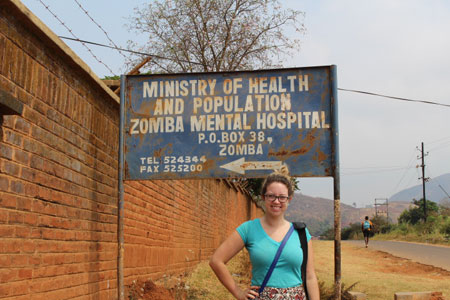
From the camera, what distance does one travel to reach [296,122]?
5.70m

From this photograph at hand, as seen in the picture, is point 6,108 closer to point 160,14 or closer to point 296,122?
point 296,122

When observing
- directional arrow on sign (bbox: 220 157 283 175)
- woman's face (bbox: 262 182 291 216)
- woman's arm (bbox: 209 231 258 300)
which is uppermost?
directional arrow on sign (bbox: 220 157 283 175)

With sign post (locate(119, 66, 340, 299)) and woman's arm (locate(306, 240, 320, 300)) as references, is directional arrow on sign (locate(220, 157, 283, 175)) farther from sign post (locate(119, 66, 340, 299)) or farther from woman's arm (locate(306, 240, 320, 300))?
woman's arm (locate(306, 240, 320, 300))

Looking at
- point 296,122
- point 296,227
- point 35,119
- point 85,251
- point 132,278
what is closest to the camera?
point 296,227

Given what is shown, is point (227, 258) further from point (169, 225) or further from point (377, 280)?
point (377, 280)

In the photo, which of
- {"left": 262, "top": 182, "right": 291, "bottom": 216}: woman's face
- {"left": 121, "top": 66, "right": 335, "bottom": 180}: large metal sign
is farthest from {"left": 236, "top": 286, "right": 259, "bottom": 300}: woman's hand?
{"left": 121, "top": 66, "right": 335, "bottom": 180}: large metal sign

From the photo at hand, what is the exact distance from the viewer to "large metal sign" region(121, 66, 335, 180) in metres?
5.66

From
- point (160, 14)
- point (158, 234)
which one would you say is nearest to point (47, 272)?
point (158, 234)

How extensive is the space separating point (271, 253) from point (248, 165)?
9.05ft

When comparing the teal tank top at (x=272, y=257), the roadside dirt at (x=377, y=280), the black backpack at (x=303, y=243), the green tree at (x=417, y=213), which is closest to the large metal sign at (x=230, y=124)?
the roadside dirt at (x=377, y=280)

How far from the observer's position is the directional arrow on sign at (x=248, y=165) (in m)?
5.65

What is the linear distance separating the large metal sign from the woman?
2.53 m

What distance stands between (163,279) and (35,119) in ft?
16.5

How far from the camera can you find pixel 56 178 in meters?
4.43
